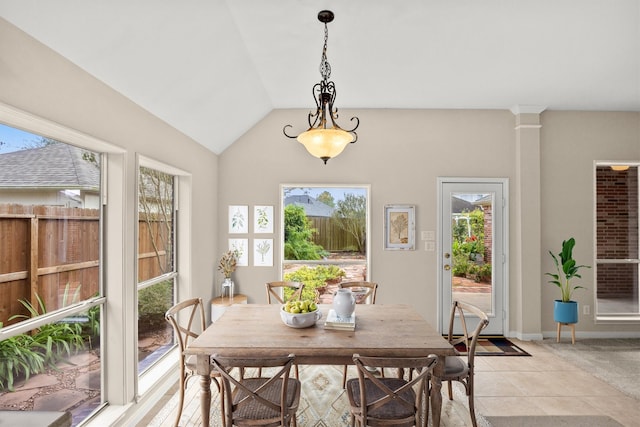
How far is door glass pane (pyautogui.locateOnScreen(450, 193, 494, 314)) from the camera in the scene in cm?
438

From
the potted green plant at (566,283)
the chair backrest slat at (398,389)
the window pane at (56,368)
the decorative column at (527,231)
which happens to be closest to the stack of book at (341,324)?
the chair backrest slat at (398,389)

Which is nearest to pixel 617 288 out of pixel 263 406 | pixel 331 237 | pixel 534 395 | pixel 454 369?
pixel 534 395

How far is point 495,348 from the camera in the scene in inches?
157

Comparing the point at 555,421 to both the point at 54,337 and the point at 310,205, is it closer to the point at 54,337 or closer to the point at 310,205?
the point at 310,205

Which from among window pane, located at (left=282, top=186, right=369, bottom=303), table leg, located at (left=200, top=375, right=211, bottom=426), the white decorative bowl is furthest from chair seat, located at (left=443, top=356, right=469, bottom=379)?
window pane, located at (left=282, top=186, right=369, bottom=303)

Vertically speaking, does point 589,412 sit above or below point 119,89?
below

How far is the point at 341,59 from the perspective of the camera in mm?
3115

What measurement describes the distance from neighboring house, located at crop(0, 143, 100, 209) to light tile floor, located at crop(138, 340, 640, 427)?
170cm

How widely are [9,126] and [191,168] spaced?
1954 mm

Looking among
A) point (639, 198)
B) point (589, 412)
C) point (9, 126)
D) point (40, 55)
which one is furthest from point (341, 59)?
point (639, 198)

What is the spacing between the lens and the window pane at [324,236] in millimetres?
4449

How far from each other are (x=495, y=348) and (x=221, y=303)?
3.27 metres

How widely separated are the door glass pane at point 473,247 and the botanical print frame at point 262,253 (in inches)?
92.6

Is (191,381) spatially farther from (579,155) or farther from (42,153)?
(579,155)
